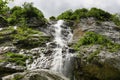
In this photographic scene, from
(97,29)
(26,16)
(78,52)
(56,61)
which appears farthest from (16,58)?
(26,16)

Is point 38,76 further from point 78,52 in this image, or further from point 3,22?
point 3,22

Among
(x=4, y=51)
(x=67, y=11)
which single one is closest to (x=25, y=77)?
(x=4, y=51)

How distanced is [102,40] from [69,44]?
3.73m

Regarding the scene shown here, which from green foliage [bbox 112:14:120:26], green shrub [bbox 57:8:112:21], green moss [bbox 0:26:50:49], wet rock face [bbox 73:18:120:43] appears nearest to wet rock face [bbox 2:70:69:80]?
green moss [bbox 0:26:50:49]

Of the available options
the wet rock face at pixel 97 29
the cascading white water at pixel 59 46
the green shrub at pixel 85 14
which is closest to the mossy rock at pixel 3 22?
the cascading white water at pixel 59 46

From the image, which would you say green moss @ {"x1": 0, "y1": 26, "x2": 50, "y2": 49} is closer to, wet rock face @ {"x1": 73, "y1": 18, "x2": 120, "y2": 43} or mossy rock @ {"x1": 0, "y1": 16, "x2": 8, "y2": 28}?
wet rock face @ {"x1": 73, "y1": 18, "x2": 120, "y2": 43}

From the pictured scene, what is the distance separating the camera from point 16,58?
71.6ft

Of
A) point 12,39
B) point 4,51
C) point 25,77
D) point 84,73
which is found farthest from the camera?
point 12,39

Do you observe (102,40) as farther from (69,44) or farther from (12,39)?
(12,39)

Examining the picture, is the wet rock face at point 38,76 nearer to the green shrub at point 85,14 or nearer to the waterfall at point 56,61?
the waterfall at point 56,61

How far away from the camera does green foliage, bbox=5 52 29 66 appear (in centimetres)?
2138

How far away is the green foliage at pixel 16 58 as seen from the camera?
21.4 meters

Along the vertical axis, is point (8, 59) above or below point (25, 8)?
below

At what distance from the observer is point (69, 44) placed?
26.5 m
